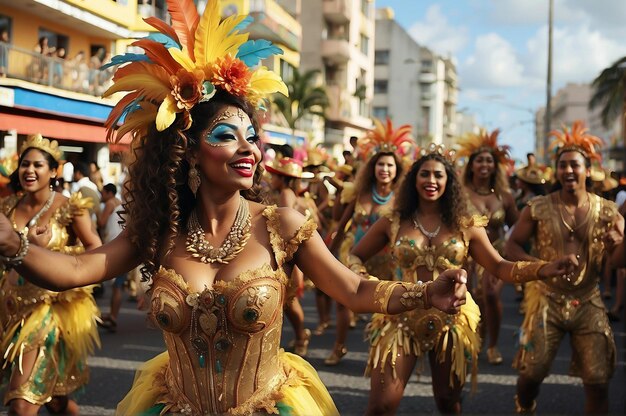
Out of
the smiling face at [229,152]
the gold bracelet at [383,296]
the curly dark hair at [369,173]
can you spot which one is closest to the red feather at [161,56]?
the smiling face at [229,152]

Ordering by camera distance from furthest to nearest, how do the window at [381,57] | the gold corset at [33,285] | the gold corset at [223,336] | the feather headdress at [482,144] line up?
the window at [381,57], the feather headdress at [482,144], the gold corset at [33,285], the gold corset at [223,336]

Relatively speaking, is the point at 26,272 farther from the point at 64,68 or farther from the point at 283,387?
the point at 64,68

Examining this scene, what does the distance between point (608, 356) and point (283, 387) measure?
328 centimetres

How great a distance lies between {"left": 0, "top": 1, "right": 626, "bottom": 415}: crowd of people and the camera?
10.9ft

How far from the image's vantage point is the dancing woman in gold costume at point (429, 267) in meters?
5.36

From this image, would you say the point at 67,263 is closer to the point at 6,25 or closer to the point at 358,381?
the point at 358,381

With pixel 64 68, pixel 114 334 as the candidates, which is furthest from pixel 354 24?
pixel 114 334

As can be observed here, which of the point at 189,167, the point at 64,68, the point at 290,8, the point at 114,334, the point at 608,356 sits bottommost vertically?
the point at 114,334

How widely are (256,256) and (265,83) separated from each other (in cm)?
74

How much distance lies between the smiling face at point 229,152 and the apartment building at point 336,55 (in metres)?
46.0

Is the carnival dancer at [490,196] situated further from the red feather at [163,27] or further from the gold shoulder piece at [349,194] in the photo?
the red feather at [163,27]

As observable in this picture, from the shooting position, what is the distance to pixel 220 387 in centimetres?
333


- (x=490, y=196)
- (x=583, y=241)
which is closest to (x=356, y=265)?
(x=583, y=241)

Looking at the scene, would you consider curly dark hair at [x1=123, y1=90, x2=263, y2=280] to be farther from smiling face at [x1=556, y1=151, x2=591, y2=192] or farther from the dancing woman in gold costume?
smiling face at [x1=556, y1=151, x2=591, y2=192]
